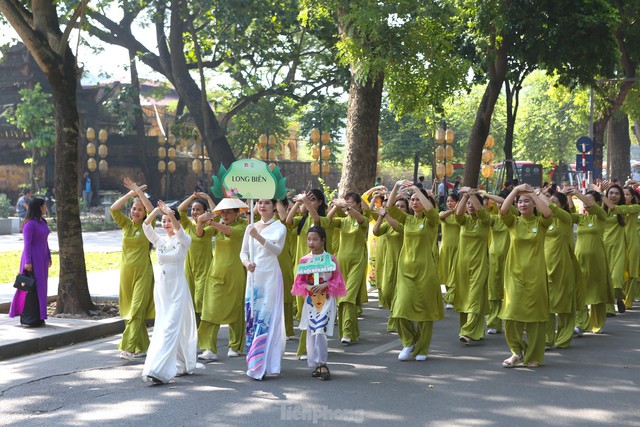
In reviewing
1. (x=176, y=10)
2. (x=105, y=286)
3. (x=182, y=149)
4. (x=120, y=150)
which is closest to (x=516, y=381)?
(x=105, y=286)

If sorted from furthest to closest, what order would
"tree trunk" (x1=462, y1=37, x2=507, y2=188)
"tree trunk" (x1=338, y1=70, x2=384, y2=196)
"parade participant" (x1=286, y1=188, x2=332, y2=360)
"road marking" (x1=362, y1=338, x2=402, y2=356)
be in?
"tree trunk" (x1=462, y1=37, x2=507, y2=188) < "tree trunk" (x1=338, y1=70, x2=384, y2=196) < "road marking" (x1=362, y1=338, x2=402, y2=356) < "parade participant" (x1=286, y1=188, x2=332, y2=360)

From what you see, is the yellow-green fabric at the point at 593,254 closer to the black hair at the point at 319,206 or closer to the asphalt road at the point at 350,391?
the asphalt road at the point at 350,391

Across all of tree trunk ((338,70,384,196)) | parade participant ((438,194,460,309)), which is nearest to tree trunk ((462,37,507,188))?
tree trunk ((338,70,384,196))

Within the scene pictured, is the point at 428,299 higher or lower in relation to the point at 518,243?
lower

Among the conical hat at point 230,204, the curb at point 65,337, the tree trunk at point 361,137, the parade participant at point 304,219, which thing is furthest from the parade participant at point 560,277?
the tree trunk at point 361,137

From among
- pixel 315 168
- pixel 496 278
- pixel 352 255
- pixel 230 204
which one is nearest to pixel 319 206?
pixel 352 255

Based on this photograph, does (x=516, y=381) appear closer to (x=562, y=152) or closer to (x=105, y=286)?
(x=105, y=286)

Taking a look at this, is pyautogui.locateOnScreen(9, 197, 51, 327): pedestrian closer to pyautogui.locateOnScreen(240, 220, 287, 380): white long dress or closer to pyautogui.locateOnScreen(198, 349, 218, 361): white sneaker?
pyautogui.locateOnScreen(198, 349, 218, 361): white sneaker

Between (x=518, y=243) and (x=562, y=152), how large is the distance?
161 feet

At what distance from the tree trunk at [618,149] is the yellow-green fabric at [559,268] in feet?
81.3

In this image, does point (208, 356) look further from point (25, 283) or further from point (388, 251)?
point (388, 251)

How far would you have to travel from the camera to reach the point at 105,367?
28.2ft

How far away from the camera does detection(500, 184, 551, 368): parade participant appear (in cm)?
848

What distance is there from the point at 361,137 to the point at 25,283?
288 inches
